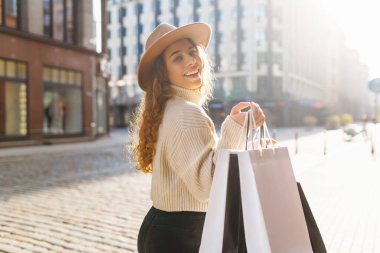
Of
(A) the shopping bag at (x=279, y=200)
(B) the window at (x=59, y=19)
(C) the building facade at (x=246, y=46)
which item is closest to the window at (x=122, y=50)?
(C) the building facade at (x=246, y=46)

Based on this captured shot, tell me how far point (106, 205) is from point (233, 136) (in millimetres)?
5710

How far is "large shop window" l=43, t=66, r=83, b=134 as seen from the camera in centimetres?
2144

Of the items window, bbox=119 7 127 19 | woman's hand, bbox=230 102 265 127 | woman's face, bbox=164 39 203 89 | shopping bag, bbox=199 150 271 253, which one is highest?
window, bbox=119 7 127 19

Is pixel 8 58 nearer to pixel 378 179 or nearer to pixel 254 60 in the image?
pixel 378 179

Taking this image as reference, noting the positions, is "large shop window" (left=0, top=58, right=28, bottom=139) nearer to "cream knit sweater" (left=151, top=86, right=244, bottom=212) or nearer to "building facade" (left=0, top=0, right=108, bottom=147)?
"building facade" (left=0, top=0, right=108, bottom=147)

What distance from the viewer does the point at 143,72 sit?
206 centimetres

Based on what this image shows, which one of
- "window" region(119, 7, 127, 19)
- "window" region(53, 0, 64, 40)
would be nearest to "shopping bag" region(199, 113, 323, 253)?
"window" region(53, 0, 64, 40)

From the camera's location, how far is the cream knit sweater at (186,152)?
1.67 meters

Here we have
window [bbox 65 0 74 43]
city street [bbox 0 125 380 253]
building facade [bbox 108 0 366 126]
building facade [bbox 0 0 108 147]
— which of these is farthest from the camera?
building facade [bbox 108 0 366 126]

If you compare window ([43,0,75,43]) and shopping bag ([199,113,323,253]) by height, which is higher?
window ([43,0,75,43])

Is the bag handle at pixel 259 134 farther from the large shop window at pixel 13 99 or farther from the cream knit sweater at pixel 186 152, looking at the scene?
the large shop window at pixel 13 99

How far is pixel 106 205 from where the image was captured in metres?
7.02

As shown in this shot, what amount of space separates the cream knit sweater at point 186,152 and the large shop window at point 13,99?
61.5ft

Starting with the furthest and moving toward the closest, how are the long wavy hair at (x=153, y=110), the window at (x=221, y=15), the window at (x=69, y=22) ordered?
the window at (x=221, y=15) < the window at (x=69, y=22) < the long wavy hair at (x=153, y=110)
